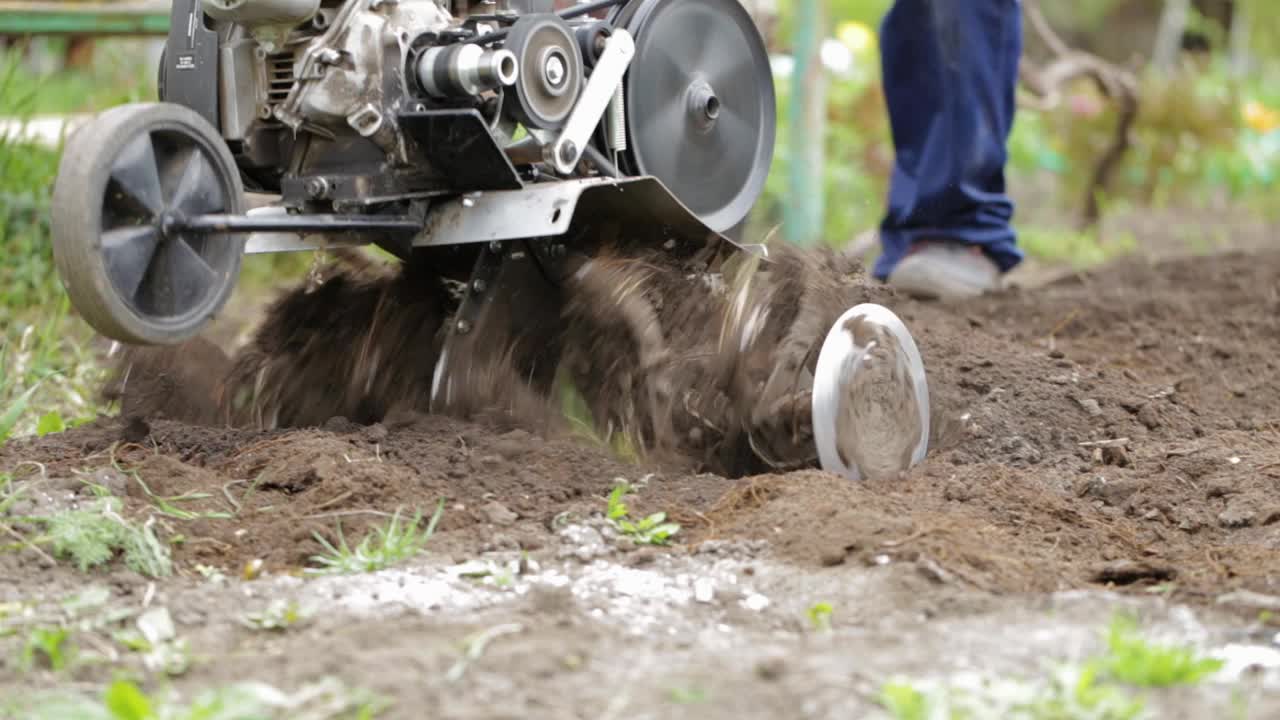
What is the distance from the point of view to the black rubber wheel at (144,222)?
2.45 metres

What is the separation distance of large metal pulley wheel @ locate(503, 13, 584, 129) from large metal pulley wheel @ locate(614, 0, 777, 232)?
0.21m

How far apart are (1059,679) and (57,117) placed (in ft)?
15.3

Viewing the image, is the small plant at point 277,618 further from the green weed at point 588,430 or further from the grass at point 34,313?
the grass at point 34,313

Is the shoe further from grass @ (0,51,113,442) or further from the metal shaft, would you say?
grass @ (0,51,113,442)

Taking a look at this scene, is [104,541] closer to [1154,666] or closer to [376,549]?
[376,549]

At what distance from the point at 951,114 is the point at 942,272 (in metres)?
0.48

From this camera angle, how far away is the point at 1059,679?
5.83ft

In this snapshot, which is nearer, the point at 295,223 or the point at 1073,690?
the point at 1073,690

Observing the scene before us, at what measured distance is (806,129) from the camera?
6.11 m

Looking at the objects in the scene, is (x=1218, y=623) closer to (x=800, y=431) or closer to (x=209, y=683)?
(x=800, y=431)

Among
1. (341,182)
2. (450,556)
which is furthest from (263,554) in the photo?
(341,182)

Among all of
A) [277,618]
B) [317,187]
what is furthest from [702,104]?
[277,618]

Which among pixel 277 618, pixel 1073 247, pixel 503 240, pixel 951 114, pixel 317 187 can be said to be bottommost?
pixel 277 618

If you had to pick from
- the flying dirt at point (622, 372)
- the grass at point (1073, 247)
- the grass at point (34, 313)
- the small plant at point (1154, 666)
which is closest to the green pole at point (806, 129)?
the grass at point (1073, 247)
